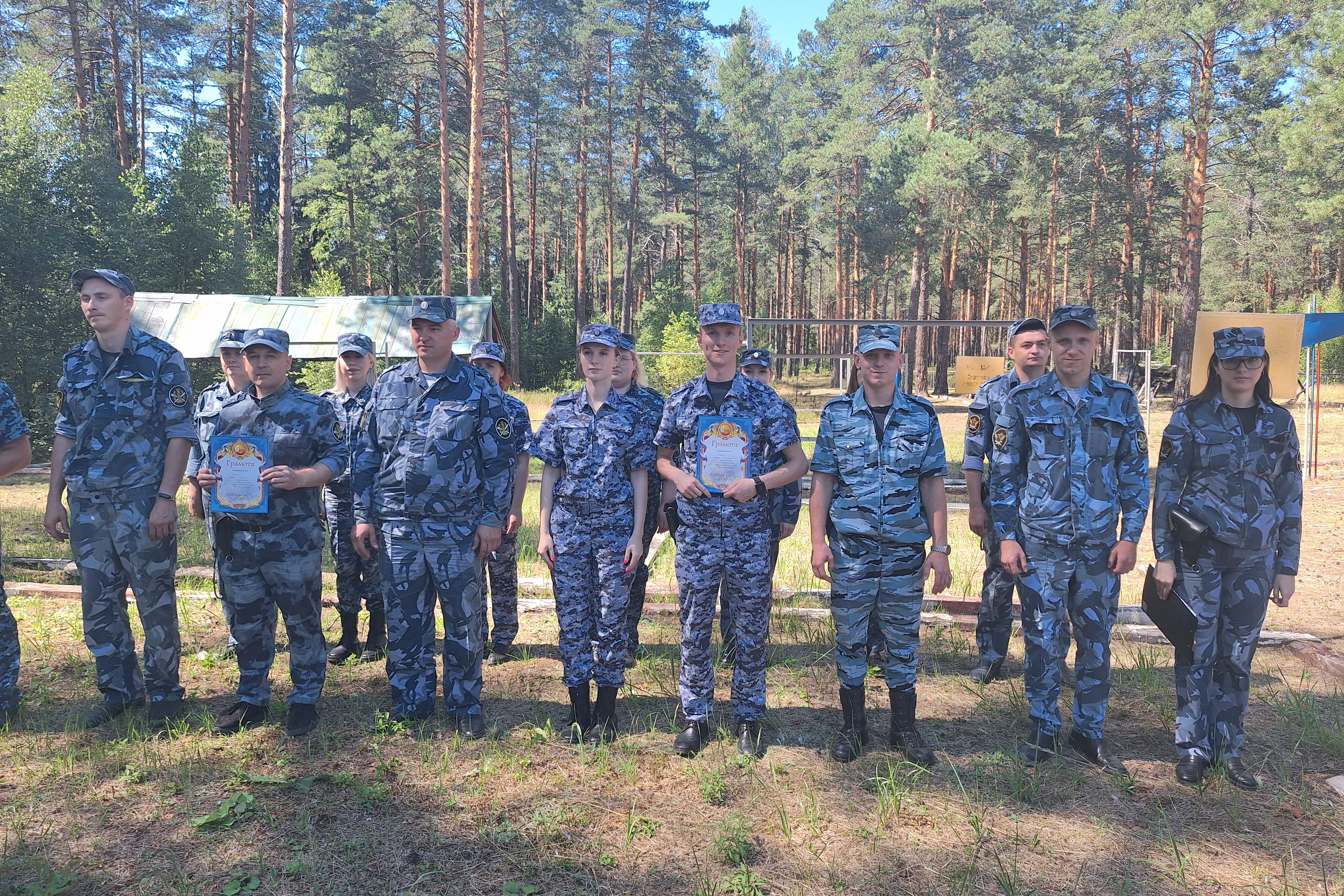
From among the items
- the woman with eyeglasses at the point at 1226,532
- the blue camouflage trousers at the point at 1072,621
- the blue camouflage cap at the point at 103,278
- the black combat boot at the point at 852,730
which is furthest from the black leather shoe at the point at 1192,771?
the blue camouflage cap at the point at 103,278

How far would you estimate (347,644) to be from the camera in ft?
16.7

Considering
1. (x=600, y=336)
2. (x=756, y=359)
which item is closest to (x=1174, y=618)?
(x=600, y=336)

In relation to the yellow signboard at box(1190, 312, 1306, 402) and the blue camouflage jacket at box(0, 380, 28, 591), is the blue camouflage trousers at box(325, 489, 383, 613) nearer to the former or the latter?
the blue camouflage jacket at box(0, 380, 28, 591)

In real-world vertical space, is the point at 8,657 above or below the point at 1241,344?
below

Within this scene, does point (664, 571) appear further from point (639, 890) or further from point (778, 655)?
point (639, 890)

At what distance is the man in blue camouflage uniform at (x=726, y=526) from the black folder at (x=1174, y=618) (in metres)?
1.78

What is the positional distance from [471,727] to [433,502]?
120 centimetres

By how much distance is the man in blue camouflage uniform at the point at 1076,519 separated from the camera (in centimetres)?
362

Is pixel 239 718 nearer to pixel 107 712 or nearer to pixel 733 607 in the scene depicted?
pixel 107 712

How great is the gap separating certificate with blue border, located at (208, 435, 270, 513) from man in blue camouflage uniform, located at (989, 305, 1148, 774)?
12.0 ft

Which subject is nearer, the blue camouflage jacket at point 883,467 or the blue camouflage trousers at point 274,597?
the blue camouflage jacket at point 883,467

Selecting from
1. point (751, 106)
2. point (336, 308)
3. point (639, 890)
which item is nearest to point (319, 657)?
point (639, 890)

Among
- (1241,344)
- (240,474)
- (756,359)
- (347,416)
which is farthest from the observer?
(756,359)

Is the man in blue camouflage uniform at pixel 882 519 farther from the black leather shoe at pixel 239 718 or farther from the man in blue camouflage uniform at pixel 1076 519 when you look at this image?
the black leather shoe at pixel 239 718
